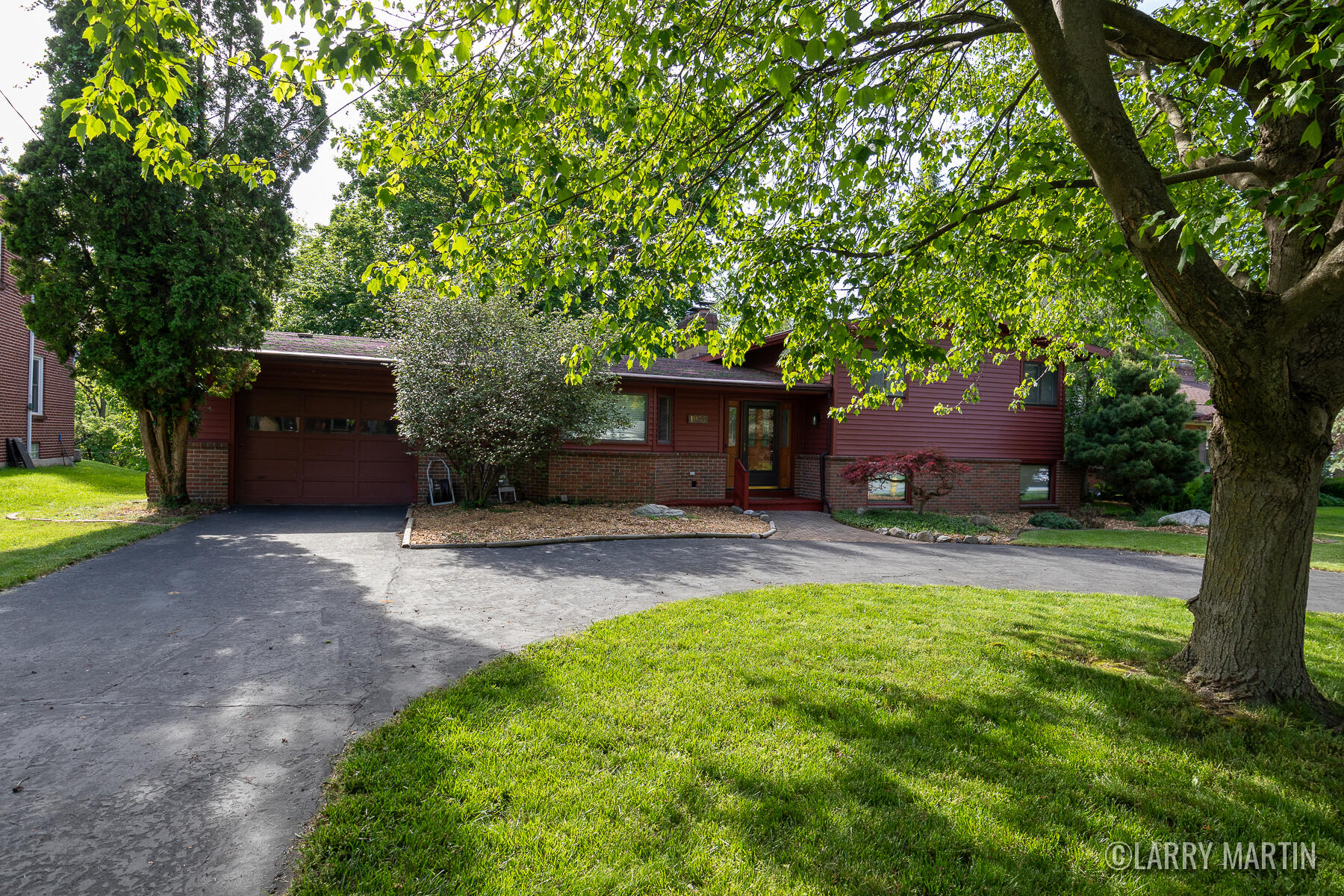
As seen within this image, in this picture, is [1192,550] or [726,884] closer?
[726,884]

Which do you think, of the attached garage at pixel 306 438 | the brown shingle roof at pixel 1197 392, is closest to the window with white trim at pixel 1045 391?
the brown shingle roof at pixel 1197 392

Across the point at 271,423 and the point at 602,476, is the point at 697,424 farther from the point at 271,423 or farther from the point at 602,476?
the point at 271,423

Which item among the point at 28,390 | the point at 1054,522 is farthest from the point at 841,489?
the point at 28,390

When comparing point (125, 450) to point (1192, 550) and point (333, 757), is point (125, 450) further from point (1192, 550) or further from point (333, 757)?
point (1192, 550)

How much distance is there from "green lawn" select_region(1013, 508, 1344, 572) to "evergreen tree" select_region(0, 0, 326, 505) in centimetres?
1364

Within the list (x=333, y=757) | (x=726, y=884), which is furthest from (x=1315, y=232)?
(x=333, y=757)

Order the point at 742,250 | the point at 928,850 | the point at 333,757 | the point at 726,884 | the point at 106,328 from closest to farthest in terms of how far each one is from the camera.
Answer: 1. the point at 726,884
2. the point at 928,850
3. the point at 333,757
4. the point at 742,250
5. the point at 106,328

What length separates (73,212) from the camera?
990 centimetres

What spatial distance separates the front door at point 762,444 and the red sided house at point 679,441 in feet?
0.10

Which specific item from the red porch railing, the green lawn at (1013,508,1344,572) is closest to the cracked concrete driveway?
→ the green lawn at (1013,508,1344,572)

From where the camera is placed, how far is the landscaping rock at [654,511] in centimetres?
1235

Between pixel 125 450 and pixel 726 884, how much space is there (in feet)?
69.5

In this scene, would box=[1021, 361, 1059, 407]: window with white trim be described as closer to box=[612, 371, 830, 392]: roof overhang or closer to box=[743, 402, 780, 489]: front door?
box=[612, 371, 830, 392]: roof overhang

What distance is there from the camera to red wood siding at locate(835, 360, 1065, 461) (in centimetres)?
1551
